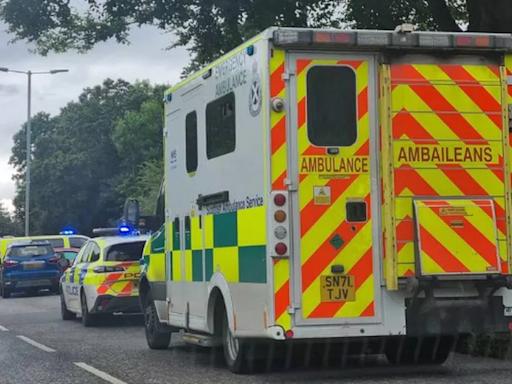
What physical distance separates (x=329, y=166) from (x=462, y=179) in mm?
1191

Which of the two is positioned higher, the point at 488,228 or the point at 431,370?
the point at 488,228

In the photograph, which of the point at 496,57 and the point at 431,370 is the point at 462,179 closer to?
the point at 496,57

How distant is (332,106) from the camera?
9.62 m

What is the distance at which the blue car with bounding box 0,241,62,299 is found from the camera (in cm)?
2877

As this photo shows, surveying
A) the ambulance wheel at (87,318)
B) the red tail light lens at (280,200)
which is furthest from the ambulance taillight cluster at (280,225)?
the ambulance wheel at (87,318)

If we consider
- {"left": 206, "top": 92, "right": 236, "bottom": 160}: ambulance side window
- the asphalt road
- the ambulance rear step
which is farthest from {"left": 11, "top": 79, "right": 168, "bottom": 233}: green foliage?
{"left": 206, "top": 92, "right": 236, "bottom": 160}: ambulance side window

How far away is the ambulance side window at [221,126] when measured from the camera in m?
10.3

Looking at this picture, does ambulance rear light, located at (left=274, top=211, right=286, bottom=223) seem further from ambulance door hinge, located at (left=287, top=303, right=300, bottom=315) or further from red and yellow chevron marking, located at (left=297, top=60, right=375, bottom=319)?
ambulance door hinge, located at (left=287, top=303, right=300, bottom=315)

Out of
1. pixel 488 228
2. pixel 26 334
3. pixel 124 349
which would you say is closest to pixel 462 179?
pixel 488 228

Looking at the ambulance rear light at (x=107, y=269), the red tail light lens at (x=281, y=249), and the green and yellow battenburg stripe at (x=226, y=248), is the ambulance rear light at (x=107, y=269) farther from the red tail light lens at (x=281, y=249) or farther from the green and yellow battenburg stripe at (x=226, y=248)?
the red tail light lens at (x=281, y=249)

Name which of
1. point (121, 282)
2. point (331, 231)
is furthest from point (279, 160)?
point (121, 282)

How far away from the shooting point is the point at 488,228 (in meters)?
9.57

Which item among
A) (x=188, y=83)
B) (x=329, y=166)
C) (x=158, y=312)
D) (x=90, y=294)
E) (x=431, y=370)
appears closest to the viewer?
(x=329, y=166)

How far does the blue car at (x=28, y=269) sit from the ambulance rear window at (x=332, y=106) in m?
20.0
